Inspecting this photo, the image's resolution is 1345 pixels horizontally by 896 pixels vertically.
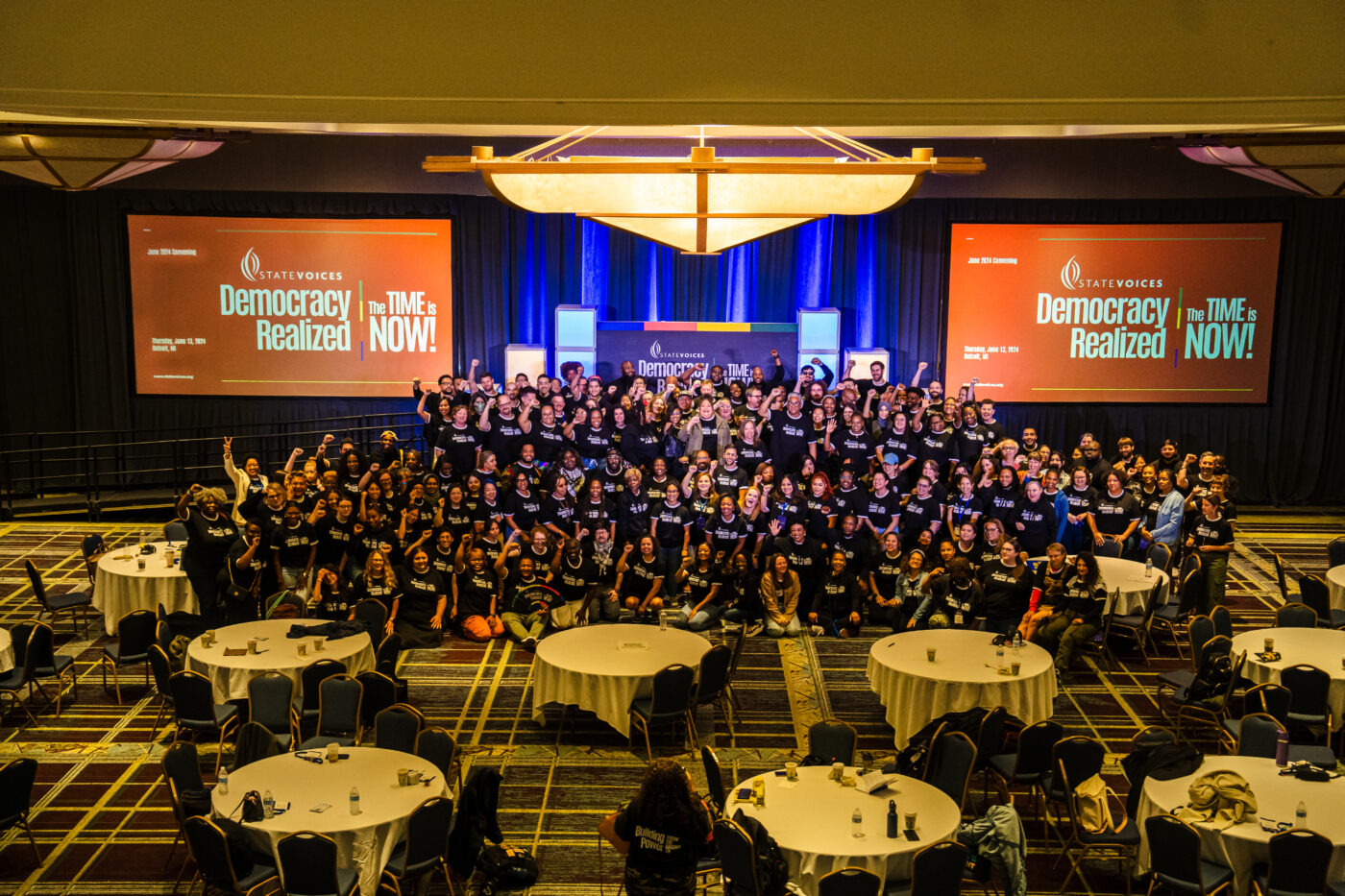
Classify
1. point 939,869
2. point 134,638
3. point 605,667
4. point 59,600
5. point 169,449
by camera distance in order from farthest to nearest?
1. point 169,449
2. point 59,600
3. point 134,638
4. point 605,667
5. point 939,869

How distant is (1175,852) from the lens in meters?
5.62

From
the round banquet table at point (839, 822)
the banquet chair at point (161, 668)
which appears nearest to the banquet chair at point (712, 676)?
the round banquet table at point (839, 822)

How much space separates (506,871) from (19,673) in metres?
4.29

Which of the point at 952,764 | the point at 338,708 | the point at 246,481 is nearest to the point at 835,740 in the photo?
the point at 952,764

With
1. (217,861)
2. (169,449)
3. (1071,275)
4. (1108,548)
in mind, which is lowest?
(217,861)

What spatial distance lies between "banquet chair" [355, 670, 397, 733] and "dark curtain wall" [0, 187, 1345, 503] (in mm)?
9354

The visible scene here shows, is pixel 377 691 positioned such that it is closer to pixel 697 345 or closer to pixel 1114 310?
pixel 697 345

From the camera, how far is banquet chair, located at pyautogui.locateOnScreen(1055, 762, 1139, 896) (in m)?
6.18

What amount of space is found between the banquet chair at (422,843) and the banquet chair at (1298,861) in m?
3.96

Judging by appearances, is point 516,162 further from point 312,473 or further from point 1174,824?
point 312,473

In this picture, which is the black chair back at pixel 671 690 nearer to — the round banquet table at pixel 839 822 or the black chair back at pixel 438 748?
the round banquet table at pixel 839 822

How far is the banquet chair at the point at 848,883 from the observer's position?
5137 mm

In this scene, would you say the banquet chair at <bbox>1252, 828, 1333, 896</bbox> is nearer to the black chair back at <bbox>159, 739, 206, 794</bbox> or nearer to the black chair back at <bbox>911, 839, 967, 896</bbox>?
the black chair back at <bbox>911, 839, 967, 896</bbox>

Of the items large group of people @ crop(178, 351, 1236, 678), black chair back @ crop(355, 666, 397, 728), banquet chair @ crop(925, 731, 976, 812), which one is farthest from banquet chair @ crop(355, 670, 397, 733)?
banquet chair @ crop(925, 731, 976, 812)
